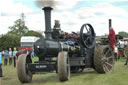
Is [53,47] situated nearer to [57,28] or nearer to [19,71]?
[57,28]

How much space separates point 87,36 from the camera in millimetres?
7891

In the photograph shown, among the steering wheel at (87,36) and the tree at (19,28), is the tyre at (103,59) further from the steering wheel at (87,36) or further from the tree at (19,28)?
the tree at (19,28)

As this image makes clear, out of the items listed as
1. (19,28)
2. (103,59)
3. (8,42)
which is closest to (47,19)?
(103,59)

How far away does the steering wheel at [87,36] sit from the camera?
746cm

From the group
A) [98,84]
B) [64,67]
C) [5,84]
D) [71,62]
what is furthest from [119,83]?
[5,84]

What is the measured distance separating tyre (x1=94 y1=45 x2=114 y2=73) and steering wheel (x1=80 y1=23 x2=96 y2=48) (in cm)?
32

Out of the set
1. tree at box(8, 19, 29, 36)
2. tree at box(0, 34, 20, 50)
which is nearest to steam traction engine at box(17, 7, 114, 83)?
tree at box(0, 34, 20, 50)

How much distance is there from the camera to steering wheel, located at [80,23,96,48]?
746 cm

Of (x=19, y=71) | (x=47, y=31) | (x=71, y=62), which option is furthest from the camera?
(x=71, y=62)

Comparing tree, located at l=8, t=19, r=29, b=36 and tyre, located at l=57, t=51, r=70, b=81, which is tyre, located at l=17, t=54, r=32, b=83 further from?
tree, located at l=8, t=19, r=29, b=36

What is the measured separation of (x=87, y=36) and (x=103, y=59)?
975mm

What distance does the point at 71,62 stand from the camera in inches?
300

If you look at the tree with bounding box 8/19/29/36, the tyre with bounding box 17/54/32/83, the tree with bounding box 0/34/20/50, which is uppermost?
the tree with bounding box 8/19/29/36

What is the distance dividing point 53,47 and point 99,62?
68.5 inches
